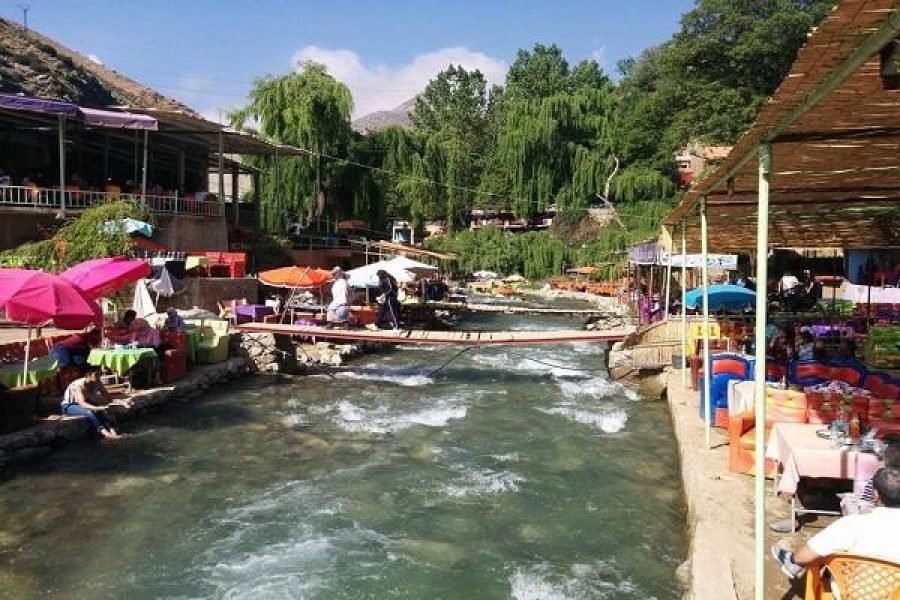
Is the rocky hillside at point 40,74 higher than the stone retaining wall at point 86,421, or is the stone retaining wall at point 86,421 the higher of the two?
the rocky hillside at point 40,74

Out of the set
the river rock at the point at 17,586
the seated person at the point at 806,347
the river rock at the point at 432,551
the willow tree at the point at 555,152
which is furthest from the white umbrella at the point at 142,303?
the willow tree at the point at 555,152

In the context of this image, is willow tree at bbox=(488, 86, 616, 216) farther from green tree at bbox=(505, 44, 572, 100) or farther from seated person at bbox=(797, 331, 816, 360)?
seated person at bbox=(797, 331, 816, 360)

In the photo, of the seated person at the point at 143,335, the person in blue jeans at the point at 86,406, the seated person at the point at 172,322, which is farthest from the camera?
the seated person at the point at 172,322

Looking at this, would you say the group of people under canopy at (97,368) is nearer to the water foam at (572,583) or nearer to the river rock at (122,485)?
the river rock at (122,485)

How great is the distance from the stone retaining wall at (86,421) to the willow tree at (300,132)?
45.7 ft

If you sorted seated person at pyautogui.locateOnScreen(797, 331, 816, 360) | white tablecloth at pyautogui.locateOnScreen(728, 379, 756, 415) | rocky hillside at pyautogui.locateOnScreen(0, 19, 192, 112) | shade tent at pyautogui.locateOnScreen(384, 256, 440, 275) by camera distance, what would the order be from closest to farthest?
white tablecloth at pyautogui.locateOnScreen(728, 379, 756, 415)
seated person at pyautogui.locateOnScreen(797, 331, 816, 360)
shade tent at pyautogui.locateOnScreen(384, 256, 440, 275)
rocky hillside at pyautogui.locateOnScreen(0, 19, 192, 112)

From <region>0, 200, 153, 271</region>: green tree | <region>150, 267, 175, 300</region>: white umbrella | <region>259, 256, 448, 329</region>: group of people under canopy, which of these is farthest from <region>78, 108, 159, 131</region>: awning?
<region>150, 267, 175, 300</region>: white umbrella

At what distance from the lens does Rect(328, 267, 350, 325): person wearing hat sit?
573 inches

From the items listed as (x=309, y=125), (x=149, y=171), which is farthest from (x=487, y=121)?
(x=149, y=171)

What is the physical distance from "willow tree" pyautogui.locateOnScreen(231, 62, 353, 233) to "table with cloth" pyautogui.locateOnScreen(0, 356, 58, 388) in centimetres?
1721

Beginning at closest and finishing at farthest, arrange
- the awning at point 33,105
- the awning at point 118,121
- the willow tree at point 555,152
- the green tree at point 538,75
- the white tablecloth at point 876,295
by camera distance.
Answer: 1. the white tablecloth at point 876,295
2. the awning at point 33,105
3. the awning at point 118,121
4. the willow tree at point 555,152
5. the green tree at point 538,75

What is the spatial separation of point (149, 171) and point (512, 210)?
27.1m

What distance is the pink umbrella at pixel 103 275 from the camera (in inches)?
376

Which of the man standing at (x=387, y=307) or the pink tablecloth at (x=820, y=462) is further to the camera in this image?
the man standing at (x=387, y=307)
